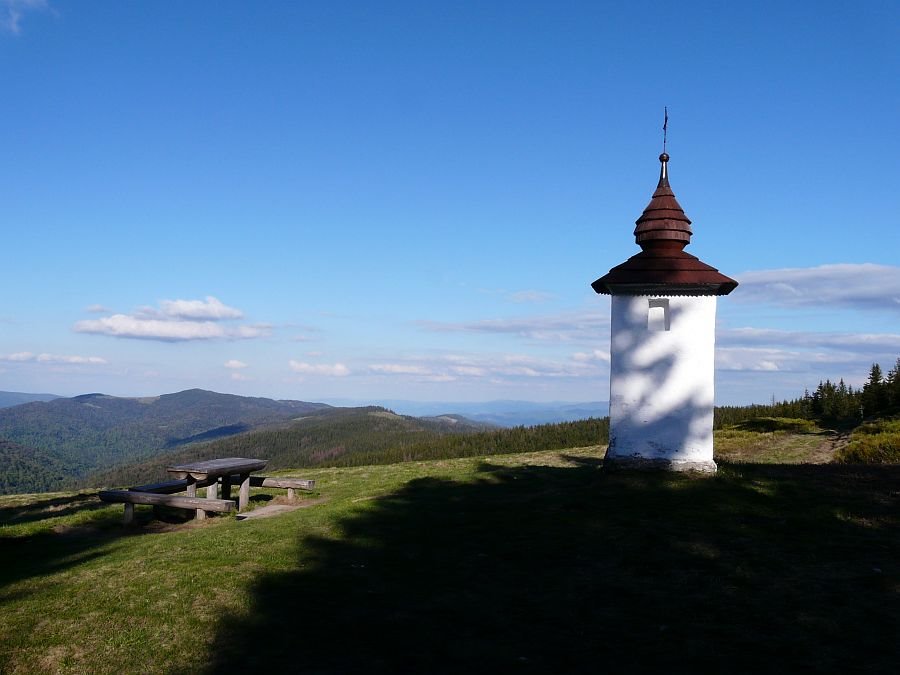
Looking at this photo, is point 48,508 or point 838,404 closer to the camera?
point 48,508

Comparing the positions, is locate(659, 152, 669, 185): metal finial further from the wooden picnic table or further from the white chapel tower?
the wooden picnic table

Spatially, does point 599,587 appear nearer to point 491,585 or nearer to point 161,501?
point 491,585

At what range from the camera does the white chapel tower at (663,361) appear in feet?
54.4

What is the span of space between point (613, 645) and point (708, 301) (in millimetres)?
11415

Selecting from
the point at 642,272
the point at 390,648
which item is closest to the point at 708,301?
the point at 642,272

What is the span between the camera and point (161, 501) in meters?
15.7

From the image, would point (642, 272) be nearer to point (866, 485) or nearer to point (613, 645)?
point (866, 485)

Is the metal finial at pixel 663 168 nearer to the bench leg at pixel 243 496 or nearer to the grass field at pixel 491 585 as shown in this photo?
the grass field at pixel 491 585

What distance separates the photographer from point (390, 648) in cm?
745

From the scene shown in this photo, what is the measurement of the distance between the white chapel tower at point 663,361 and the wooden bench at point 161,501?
10040mm

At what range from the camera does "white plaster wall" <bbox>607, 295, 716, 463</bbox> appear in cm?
Result: 1661

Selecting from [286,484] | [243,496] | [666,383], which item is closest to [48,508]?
[243,496]

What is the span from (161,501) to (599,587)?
11.0 m

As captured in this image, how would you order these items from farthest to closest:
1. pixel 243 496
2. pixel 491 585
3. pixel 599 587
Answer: pixel 243 496 < pixel 491 585 < pixel 599 587
